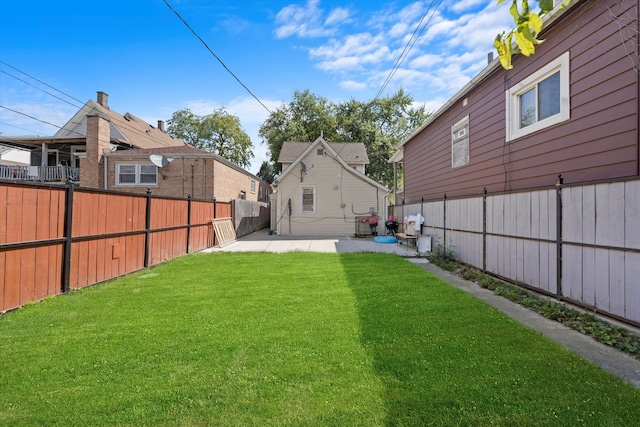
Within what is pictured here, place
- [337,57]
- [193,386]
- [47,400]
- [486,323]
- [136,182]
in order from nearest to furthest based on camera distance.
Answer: [47,400] < [193,386] < [486,323] < [337,57] < [136,182]

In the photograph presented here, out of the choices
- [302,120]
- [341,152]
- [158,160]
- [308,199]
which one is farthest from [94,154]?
[302,120]

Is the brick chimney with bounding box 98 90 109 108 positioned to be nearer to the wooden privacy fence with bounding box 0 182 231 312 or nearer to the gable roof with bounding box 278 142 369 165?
the gable roof with bounding box 278 142 369 165

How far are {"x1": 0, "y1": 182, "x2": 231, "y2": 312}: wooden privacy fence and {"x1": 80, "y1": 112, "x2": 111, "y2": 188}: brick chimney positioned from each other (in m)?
11.4

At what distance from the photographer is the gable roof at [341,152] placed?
2262cm

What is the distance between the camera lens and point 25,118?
Answer: 1850 centimetres

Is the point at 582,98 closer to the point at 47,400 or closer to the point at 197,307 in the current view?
the point at 197,307

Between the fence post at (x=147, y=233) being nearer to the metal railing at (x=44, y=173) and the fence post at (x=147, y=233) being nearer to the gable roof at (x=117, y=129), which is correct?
the gable roof at (x=117, y=129)

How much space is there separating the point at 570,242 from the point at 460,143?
5216 mm

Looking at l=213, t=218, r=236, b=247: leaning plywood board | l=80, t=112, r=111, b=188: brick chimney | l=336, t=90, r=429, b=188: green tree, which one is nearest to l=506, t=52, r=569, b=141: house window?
l=213, t=218, r=236, b=247: leaning plywood board

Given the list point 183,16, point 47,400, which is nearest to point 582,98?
point 47,400

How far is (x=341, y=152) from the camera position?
23562 mm

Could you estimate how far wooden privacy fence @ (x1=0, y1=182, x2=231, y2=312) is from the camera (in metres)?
4.26

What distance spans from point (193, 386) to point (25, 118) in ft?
77.3

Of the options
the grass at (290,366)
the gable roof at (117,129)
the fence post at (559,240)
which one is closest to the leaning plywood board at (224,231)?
the grass at (290,366)
